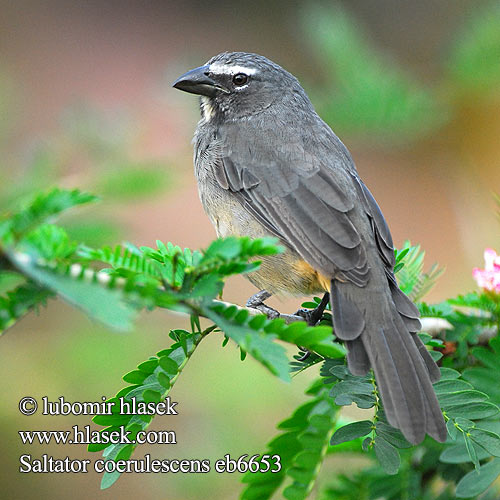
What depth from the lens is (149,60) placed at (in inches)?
419

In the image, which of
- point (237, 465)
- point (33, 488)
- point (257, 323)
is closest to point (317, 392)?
point (237, 465)

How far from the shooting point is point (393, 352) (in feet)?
8.13

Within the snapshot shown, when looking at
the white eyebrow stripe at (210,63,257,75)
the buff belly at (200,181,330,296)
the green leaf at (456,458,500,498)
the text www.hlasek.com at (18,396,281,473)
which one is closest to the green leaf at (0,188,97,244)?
the text www.hlasek.com at (18,396,281,473)

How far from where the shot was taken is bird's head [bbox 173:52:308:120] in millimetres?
3938

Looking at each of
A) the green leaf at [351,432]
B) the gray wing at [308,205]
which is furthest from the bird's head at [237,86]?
the green leaf at [351,432]

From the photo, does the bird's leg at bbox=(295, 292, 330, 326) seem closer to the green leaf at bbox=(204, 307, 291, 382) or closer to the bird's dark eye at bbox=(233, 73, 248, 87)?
the green leaf at bbox=(204, 307, 291, 382)

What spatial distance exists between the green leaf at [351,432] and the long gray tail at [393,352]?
0.28ft

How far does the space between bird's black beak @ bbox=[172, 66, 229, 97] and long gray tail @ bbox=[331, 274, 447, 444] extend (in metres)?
1.57

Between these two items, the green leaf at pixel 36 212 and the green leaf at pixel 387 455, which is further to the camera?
the green leaf at pixel 387 455

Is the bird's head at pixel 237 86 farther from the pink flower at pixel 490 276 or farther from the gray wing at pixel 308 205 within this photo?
the pink flower at pixel 490 276

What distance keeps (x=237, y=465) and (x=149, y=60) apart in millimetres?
8811

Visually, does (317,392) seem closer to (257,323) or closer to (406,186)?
(257,323)

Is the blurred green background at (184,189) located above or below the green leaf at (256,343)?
above

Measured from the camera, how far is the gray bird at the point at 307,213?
94.9 inches
